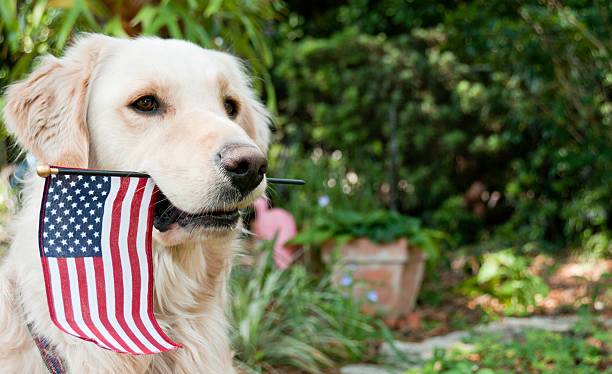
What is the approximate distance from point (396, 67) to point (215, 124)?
6.17m

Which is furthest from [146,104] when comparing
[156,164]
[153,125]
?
[156,164]

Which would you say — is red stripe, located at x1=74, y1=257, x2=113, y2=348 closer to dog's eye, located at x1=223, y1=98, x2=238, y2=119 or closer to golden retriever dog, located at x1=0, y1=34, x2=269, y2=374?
golden retriever dog, located at x1=0, y1=34, x2=269, y2=374

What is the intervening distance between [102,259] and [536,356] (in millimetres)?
2536

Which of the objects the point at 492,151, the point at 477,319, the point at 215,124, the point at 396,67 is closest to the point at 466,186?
the point at 492,151

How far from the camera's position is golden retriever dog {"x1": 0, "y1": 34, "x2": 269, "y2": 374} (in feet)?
5.04

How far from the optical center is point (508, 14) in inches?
201

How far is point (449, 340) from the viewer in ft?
12.9

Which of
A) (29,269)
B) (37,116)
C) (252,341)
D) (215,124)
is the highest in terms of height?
(215,124)

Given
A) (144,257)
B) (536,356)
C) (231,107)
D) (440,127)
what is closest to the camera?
(144,257)

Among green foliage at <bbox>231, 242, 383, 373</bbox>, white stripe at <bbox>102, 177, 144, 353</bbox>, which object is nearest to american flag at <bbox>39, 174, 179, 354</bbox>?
white stripe at <bbox>102, 177, 144, 353</bbox>

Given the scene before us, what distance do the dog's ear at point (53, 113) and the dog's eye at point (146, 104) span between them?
16 centimetres

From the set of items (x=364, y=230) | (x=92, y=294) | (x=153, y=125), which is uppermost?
(x=153, y=125)

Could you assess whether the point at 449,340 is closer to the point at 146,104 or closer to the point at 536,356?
the point at 536,356

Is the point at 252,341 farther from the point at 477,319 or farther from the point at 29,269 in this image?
the point at 477,319
